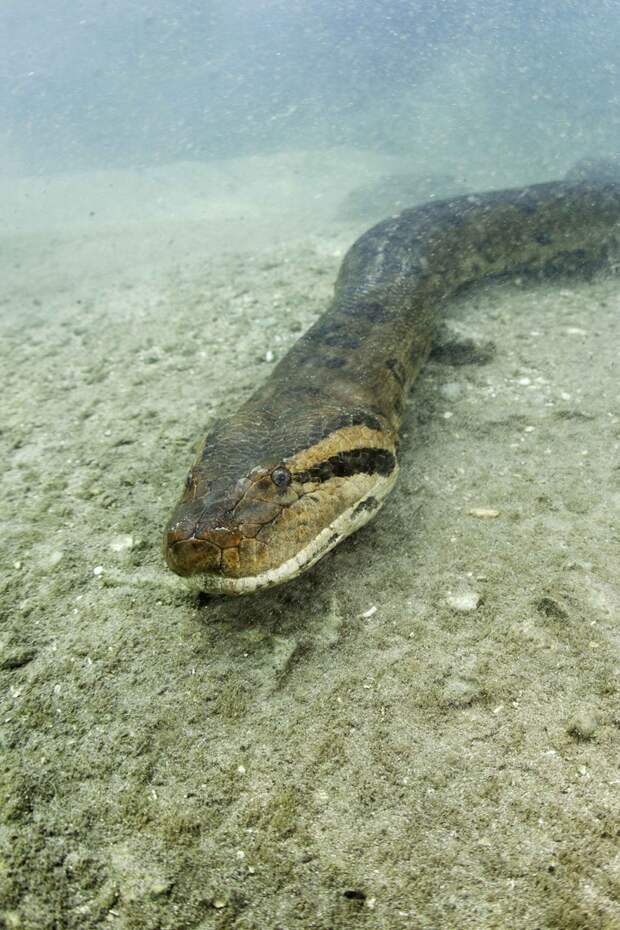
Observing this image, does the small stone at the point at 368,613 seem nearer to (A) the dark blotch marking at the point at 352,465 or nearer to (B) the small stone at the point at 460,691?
(B) the small stone at the point at 460,691

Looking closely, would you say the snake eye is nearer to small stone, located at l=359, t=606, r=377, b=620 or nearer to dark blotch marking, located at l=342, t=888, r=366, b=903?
small stone, located at l=359, t=606, r=377, b=620

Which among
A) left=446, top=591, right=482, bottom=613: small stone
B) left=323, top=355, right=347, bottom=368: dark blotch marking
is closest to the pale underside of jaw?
left=446, top=591, right=482, bottom=613: small stone

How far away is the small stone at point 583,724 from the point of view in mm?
2398

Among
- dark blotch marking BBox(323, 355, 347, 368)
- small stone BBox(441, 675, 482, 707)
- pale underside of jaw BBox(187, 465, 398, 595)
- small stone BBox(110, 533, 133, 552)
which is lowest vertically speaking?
small stone BBox(441, 675, 482, 707)

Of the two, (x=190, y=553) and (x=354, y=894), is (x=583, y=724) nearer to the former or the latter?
(x=354, y=894)

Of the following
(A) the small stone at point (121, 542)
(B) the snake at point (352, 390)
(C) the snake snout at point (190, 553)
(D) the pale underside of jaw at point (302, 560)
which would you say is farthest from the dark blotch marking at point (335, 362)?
(C) the snake snout at point (190, 553)

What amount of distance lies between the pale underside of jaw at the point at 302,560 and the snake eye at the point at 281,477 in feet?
0.98

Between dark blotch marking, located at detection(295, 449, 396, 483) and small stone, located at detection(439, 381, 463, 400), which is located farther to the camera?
small stone, located at detection(439, 381, 463, 400)

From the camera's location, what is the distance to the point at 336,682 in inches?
108

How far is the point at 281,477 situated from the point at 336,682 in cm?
97

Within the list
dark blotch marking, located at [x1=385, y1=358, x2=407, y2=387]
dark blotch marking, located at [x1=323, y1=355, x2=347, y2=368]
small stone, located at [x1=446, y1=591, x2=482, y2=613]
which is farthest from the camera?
dark blotch marking, located at [x1=385, y1=358, x2=407, y2=387]

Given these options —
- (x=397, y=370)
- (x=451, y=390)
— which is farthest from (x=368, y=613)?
(x=451, y=390)

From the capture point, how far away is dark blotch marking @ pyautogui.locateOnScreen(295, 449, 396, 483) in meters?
3.04

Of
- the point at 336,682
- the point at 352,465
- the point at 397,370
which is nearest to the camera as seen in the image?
the point at 336,682
